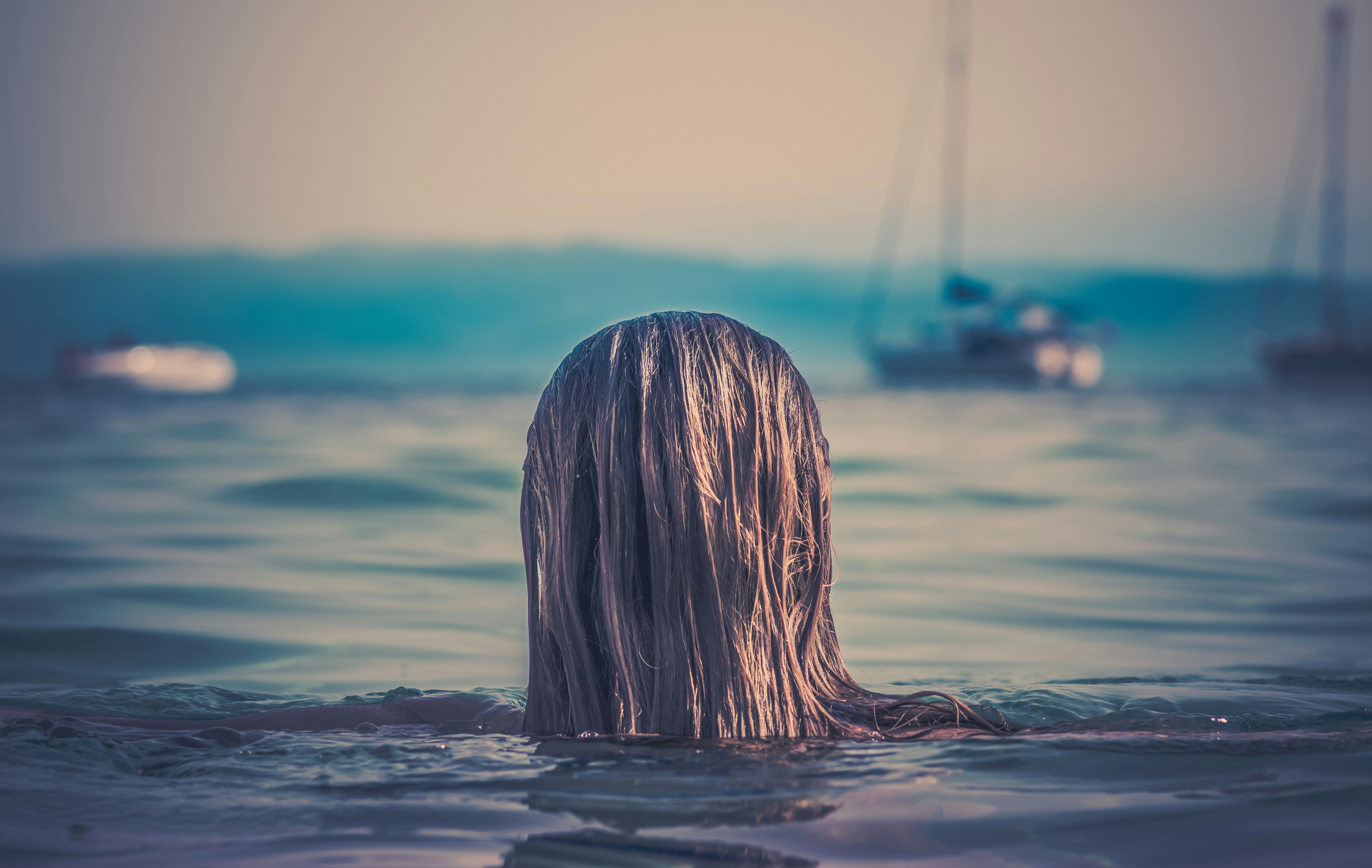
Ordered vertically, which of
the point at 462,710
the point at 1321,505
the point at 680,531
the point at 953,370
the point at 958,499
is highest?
the point at 953,370

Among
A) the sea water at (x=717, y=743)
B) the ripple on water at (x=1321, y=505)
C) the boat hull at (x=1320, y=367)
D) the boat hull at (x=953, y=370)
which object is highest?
the boat hull at (x=953, y=370)

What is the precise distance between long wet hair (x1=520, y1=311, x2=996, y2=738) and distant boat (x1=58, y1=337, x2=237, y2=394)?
6544 cm

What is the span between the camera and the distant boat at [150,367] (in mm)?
67438

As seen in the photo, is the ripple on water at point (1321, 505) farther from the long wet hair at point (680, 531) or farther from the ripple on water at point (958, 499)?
the long wet hair at point (680, 531)

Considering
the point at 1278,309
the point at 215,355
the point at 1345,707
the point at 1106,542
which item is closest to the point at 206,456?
the point at 1106,542

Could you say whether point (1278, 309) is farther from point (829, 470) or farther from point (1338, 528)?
point (829, 470)

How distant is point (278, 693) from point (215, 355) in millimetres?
85657

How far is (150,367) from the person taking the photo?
2859 inches

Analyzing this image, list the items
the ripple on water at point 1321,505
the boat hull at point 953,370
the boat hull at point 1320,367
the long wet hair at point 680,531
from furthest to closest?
the boat hull at point 953,370
the boat hull at point 1320,367
the ripple on water at point 1321,505
the long wet hair at point 680,531

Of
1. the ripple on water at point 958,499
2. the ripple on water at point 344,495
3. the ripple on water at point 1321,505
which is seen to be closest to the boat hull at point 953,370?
the ripple on water at point 1321,505

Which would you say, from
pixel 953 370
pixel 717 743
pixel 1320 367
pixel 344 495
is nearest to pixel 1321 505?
pixel 344 495

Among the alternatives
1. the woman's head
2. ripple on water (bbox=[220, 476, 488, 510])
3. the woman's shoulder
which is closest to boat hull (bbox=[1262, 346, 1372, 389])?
ripple on water (bbox=[220, 476, 488, 510])

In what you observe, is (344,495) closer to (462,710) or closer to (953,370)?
(462,710)

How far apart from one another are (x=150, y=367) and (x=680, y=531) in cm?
7943
